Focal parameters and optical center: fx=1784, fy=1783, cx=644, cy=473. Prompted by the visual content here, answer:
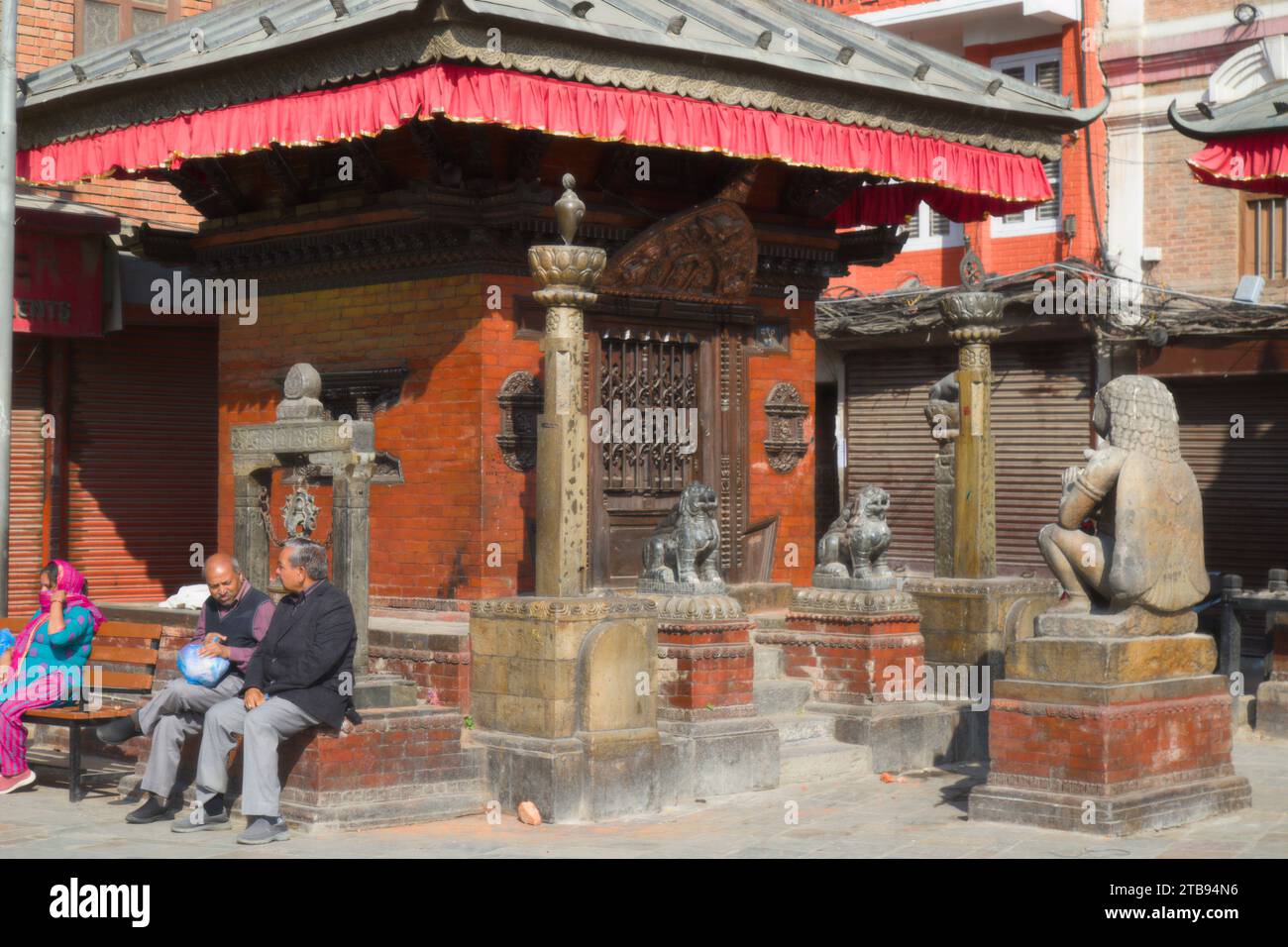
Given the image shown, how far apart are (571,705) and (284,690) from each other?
5.95 feet

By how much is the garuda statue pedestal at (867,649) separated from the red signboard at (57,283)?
747 cm

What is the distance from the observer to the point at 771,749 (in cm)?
1216

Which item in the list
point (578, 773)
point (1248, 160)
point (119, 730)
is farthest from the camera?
point (1248, 160)

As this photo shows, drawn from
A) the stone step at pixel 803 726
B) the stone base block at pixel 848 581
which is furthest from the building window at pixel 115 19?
the stone step at pixel 803 726

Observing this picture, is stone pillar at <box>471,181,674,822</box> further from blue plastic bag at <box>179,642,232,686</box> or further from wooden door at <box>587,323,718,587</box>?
wooden door at <box>587,323,718,587</box>

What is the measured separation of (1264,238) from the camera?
68.5 ft

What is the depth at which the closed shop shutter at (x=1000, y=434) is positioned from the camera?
22.5m

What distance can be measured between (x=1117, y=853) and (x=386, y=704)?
14.4 feet

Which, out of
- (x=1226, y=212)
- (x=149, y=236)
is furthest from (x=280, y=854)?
(x=1226, y=212)

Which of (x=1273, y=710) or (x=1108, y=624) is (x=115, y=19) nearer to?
(x=1108, y=624)

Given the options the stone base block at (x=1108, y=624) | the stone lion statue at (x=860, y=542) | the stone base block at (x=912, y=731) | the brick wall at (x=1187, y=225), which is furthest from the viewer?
the brick wall at (x=1187, y=225)

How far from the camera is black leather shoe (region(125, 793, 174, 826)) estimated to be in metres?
10.7

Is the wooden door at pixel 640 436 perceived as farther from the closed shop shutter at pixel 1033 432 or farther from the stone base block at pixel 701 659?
the closed shop shutter at pixel 1033 432

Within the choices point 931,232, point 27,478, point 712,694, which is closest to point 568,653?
point 712,694
